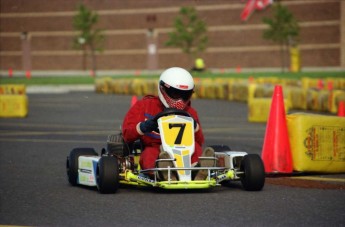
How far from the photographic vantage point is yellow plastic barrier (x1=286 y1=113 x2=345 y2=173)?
437 inches

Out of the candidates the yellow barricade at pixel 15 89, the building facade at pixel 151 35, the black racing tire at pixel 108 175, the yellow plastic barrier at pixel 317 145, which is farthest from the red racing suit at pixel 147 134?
the building facade at pixel 151 35

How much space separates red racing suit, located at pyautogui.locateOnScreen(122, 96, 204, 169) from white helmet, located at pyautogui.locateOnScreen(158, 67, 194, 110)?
0.43 ft

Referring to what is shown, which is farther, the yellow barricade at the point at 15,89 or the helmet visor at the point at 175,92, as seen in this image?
the yellow barricade at the point at 15,89

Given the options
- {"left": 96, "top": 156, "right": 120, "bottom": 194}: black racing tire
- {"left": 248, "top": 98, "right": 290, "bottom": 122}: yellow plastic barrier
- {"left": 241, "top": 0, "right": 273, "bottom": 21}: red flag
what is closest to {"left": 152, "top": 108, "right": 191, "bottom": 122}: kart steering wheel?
{"left": 96, "top": 156, "right": 120, "bottom": 194}: black racing tire

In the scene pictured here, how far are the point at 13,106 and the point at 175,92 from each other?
15.1 metres

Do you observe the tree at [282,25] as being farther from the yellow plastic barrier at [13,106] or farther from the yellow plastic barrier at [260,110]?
the yellow plastic barrier at [260,110]

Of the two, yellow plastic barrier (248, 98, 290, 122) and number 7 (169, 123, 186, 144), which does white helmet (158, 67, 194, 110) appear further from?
yellow plastic barrier (248, 98, 290, 122)

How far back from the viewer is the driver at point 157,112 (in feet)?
31.4

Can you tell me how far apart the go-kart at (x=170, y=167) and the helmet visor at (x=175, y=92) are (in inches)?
12.6

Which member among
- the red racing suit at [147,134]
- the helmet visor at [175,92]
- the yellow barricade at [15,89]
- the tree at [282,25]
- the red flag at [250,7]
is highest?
the red flag at [250,7]

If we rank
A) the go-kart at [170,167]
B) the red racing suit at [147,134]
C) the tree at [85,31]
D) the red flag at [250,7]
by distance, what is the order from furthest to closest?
the tree at [85,31] → the red flag at [250,7] → the red racing suit at [147,134] → the go-kart at [170,167]

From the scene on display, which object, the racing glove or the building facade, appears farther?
the building facade

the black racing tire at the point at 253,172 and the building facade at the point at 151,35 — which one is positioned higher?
the building facade at the point at 151,35

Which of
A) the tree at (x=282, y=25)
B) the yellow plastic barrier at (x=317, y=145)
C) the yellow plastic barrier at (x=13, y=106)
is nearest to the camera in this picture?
the yellow plastic barrier at (x=317, y=145)
